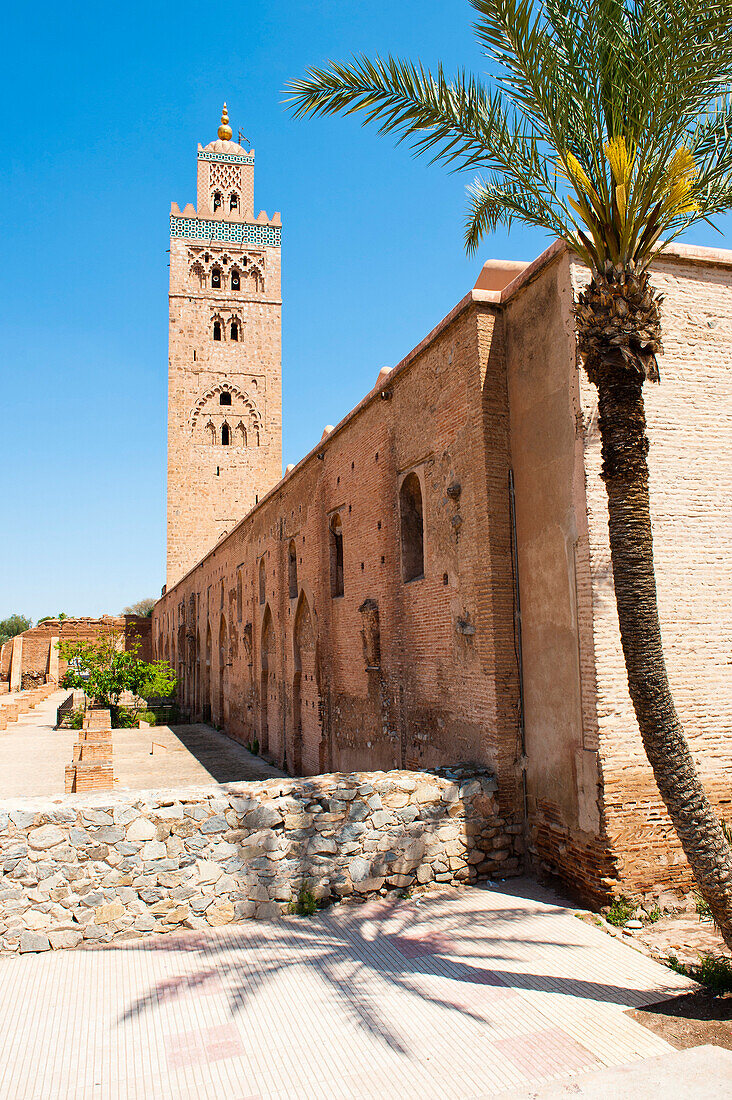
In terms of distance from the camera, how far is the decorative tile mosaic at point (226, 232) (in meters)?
38.5

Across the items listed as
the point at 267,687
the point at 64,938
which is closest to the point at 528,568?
the point at 64,938

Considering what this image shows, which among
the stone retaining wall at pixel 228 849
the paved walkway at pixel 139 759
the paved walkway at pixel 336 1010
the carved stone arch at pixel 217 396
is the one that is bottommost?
the paved walkway at pixel 139 759

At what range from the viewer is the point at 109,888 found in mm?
5629

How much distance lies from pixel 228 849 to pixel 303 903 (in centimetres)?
75

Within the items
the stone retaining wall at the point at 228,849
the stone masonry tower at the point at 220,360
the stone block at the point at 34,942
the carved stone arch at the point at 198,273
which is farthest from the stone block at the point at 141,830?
the carved stone arch at the point at 198,273

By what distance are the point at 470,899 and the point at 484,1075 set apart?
8.12 feet

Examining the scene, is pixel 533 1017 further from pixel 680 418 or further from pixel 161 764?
pixel 161 764

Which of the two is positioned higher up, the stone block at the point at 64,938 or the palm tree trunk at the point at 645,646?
the palm tree trunk at the point at 645,646

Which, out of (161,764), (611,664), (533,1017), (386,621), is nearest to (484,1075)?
(533,1017)

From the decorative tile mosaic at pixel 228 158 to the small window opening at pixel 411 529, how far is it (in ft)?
121

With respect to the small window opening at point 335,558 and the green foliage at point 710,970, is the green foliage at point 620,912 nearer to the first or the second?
the green foliage at point 710,970

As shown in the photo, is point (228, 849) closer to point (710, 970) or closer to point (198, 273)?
point (710, 970)

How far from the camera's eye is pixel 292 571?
1581cm

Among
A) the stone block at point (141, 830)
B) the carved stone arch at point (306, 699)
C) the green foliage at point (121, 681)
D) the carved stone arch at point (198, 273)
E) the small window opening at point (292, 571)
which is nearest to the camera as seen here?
the stone block at point (141, 830)
